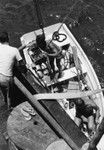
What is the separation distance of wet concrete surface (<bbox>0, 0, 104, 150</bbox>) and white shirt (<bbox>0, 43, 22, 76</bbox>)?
644cm

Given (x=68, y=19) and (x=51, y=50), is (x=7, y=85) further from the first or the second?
(x=68, y=19)

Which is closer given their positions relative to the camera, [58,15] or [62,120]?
[62,120]

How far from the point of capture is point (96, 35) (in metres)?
18.5

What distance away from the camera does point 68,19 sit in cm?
1938

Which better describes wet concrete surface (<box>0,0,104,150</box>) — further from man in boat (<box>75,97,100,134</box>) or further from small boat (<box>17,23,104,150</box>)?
man in boat (<box>75,97,100,134</box>)

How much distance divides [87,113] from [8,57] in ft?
11.0

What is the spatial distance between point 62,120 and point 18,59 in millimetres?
2918

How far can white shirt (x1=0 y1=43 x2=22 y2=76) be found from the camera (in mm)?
11297

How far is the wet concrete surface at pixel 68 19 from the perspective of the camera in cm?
1797

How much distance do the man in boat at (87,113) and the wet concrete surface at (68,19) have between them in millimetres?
5033

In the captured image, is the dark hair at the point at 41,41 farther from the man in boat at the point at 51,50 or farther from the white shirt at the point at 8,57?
the white shirt at the point at 8,57

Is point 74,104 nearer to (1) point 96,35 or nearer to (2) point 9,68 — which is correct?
(2) point 9,68

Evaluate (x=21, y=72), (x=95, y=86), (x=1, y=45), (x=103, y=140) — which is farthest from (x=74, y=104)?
(x=1, y=45)

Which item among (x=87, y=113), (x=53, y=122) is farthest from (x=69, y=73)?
(x=53, y=122)
